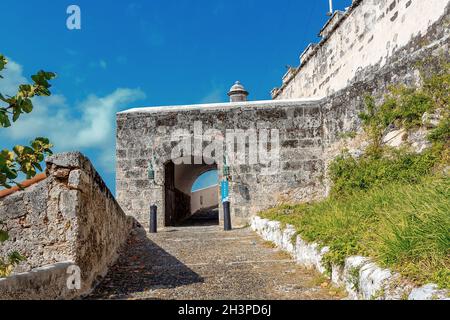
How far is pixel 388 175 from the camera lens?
7.40 m

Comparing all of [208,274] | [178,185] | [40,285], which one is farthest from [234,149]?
[40,285]

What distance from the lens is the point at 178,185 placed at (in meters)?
15.6

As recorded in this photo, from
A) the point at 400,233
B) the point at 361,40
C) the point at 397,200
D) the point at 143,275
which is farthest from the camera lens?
the point at 361,40

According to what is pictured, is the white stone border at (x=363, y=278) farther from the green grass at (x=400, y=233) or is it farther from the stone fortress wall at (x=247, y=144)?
the stone fortress wall at (x=247, y=144)

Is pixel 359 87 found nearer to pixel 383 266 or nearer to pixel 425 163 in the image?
pixel 425 163

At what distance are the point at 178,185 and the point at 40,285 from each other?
39.5 feet

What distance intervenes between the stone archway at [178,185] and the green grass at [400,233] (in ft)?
22.9

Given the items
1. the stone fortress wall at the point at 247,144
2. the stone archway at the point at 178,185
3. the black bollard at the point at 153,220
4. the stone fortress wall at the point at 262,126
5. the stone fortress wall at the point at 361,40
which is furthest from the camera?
the stone archway at the point at 178,185

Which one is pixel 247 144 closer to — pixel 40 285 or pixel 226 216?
pixel 226 216

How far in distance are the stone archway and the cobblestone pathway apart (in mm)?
3968

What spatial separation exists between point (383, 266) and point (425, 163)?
13.8 ft

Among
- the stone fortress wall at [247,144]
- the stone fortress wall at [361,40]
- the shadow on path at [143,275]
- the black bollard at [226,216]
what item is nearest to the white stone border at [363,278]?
the shadow on path at [143,275]

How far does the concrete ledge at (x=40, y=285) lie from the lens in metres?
3.08
